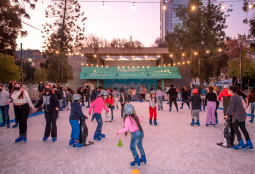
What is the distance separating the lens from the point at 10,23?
74.5ft

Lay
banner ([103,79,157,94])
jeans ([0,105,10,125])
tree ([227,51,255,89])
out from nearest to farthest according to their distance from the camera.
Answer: jeans ([0,105,10,125])
tree ([227,51,255,89])
banner ([103,79,157,94])

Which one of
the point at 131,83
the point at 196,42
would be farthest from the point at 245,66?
the point at 131,83

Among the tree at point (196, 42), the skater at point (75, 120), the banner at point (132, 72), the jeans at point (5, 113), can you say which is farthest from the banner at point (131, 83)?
the skater at point (75, 120)

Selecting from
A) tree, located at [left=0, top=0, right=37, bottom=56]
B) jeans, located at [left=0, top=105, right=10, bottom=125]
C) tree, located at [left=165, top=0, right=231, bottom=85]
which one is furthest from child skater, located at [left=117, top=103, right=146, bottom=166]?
tree, located at [left=165, top=0, right=231, bottom=85]

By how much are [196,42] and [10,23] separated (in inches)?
1045

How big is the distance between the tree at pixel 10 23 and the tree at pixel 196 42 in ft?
72.0

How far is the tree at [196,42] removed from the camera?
32.0m

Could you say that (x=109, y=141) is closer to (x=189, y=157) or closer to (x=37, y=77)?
(x=189, y=157)

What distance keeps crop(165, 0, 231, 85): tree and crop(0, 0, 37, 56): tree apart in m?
21.9

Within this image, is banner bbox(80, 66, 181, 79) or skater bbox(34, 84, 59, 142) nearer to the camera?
skater bbox(34, 84, 59, 142)

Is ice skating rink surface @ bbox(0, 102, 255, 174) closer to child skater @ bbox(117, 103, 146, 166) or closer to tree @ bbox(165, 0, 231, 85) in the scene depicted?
child skater @ bbox(117, 103, 146, 166)

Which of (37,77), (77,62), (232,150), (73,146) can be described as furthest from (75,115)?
(37,77)

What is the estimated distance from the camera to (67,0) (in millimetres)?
41719

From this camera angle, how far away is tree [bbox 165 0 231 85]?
31984 millimetres
